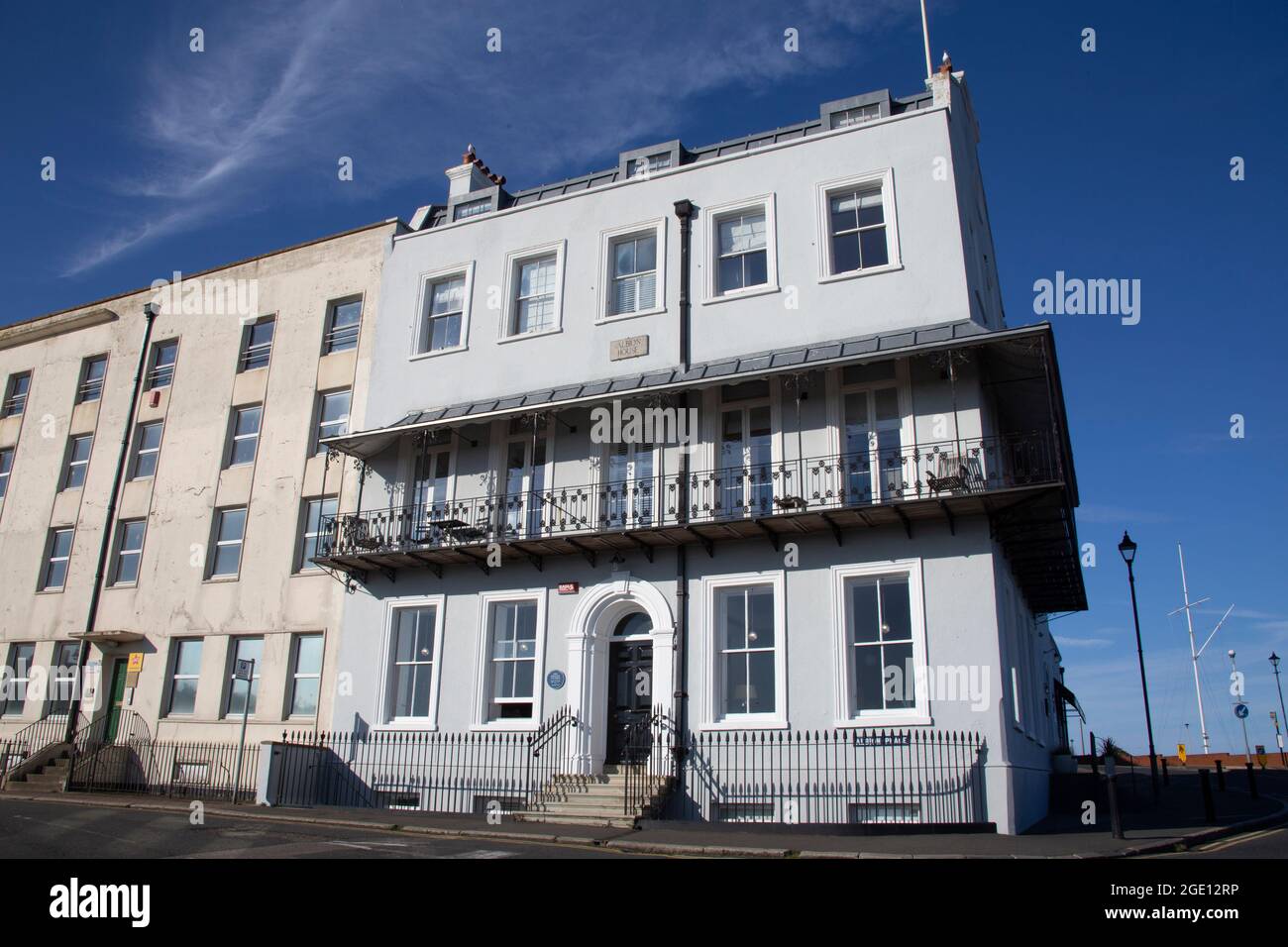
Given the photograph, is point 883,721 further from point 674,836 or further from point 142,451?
point 142,451

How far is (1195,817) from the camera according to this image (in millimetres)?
15906

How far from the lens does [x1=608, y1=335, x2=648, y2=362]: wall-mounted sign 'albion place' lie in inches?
716

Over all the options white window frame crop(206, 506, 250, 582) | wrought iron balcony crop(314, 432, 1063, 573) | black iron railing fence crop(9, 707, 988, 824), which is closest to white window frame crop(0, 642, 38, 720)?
black iron railing fence crop(9, 707, 988, 824)

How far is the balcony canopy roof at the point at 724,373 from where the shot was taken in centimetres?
1476

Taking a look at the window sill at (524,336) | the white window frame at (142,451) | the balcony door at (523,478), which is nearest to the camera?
the balcony door at (523,478)

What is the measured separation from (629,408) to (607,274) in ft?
10.4

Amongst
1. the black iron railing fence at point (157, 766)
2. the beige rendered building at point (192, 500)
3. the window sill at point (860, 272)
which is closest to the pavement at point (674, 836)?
the black iron railing fence at point (157, 766)

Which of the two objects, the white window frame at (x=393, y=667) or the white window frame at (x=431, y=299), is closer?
the white window frame at (x=393, y=667)

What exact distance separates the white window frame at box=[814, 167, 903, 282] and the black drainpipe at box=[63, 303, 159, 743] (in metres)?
18.0

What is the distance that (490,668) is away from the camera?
1783 centimetres

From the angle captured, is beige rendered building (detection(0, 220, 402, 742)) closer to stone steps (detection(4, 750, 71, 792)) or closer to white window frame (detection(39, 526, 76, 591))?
white window frame (detection(39, 526, 76, 591))

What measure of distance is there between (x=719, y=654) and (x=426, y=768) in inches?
229

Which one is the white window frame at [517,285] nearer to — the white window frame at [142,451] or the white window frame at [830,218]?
the white window frame at [830,218]

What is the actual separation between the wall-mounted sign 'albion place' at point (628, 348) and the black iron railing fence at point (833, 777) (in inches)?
276
